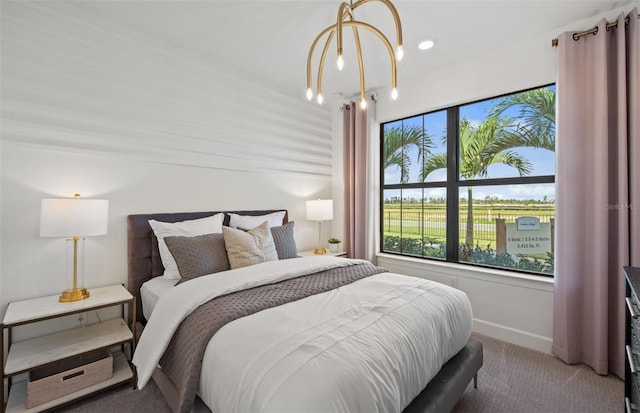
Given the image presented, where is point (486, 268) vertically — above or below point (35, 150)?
below

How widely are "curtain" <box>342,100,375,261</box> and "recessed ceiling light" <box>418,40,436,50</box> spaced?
1.04m

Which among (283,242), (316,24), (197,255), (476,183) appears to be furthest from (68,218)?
(476,183)

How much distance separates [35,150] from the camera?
200cm

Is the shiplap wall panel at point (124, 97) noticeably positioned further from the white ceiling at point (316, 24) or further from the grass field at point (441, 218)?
the grass field at point (441, 218)

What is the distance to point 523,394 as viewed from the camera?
1891 millimetres

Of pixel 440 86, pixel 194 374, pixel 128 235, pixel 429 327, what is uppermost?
pixel 440 86

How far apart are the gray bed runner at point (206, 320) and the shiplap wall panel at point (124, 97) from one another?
161cm

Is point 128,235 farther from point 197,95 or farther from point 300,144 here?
point 300,144

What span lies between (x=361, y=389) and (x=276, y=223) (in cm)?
230

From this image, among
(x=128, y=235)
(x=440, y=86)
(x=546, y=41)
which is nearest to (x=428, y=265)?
(x=440, y=86)

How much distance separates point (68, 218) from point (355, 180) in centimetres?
280

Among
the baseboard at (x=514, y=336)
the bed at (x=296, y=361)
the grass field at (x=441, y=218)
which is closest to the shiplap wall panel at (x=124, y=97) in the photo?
the bed at (x=296, y=361)

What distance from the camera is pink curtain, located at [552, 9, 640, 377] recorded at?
2029mm

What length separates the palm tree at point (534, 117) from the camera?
259 centimetres
